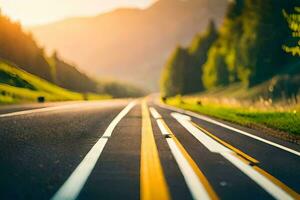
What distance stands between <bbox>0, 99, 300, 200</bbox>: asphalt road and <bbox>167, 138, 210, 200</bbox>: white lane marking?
0.5 inches

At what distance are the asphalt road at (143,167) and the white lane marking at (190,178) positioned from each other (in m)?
0.01

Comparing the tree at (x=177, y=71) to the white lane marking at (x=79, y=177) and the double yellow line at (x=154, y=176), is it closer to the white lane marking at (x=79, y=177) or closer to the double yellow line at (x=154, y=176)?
the double yellow line at (x=154, y=176)

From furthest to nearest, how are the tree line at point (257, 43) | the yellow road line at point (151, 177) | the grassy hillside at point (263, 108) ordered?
the tree line at point (257, 43)
the grassy hillside at point (263, 108)
the yellow road line at point (151, 177)

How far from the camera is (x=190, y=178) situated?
5574 mm

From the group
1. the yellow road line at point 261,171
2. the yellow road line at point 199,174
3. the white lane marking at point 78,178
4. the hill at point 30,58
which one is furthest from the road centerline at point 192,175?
the hill at point 30,58

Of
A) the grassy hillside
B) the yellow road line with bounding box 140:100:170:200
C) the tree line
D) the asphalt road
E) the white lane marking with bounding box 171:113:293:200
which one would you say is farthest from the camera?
the tree line

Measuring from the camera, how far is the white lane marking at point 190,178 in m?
4.74

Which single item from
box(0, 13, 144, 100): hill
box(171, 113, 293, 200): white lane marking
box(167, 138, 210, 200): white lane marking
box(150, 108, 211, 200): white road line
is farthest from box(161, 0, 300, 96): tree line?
box(0, 13, 144, 100): hill

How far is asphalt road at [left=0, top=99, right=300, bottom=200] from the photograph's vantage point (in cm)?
483

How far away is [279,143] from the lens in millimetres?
9945

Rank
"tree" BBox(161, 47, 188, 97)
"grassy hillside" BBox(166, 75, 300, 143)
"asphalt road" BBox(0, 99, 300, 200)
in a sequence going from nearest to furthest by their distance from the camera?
"asphalt road" BBox(0, 99, 300, 200) < "grassy hillside" BBox(166, 75, 300, 143) < "tree" BBox(161, 47, 188, 97)

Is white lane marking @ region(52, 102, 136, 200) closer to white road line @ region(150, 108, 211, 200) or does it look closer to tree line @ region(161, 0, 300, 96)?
white road line @ region(150, 108, 211, 200)

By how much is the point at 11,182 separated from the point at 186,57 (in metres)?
78.5

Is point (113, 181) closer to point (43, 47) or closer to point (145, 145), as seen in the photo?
point (145, 145)
